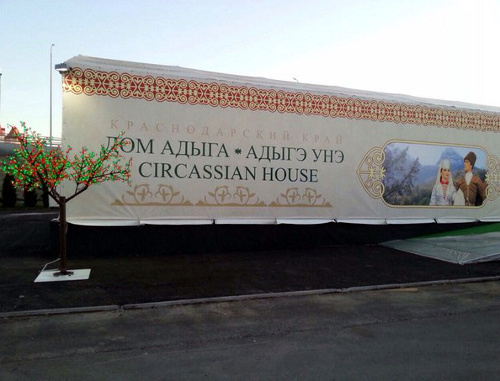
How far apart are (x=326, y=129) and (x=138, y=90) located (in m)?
5.11

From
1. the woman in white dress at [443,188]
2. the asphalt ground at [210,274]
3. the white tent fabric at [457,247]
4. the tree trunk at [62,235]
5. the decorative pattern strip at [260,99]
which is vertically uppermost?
the decorative pattern strip at [260,99]

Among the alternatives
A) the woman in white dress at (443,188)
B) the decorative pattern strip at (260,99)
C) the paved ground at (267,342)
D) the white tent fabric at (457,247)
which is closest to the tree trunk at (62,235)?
the paved ground at (267,342)

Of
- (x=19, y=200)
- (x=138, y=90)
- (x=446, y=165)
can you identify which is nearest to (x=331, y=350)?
(x=138, y=90)

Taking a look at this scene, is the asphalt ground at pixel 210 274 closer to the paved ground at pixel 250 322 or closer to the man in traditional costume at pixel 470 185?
the paved ground at pixel 250 322

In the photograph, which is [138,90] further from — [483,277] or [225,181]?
[483,277]

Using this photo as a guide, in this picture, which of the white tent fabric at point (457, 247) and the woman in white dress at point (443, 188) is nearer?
the white tent fabric at point (457, 247)

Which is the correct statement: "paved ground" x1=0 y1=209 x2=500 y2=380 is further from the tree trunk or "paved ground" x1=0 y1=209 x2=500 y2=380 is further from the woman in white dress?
the woman in white dress

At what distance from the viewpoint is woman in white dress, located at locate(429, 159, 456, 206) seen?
43.5 ft

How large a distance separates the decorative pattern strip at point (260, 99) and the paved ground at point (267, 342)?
586 centimetres

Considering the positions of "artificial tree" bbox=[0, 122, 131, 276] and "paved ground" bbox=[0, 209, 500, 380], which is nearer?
"paved ground" bbox=[0, 209, 500, 380]

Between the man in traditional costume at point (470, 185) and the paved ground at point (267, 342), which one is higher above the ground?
the man in traditional costume at point (470, 185)

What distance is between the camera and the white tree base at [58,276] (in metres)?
7.84

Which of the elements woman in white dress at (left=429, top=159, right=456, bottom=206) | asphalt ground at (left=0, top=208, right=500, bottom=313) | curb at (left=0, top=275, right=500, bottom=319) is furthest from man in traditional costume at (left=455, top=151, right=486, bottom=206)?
curb at (left=0, top=275, right=500, bottom=319)

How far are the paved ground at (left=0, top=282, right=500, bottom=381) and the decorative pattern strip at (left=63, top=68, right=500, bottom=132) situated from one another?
5.86 m
